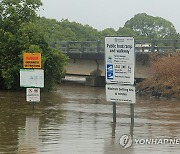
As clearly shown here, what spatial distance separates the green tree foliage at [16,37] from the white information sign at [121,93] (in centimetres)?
1883

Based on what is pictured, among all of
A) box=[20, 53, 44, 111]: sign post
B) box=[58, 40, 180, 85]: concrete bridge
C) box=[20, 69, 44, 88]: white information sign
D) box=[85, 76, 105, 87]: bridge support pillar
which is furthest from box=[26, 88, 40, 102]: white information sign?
box=[85, 76, 105, 87]: bridge support pillar

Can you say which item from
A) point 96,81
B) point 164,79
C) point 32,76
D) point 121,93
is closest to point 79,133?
point 121,93

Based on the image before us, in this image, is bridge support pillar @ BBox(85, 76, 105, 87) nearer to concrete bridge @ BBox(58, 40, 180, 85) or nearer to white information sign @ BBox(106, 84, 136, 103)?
concrete bridge @ BBox(58, 40, 180, 85)

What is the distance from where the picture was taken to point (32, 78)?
1967 centimetres

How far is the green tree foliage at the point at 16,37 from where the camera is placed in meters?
34.2

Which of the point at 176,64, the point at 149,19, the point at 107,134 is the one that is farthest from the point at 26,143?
the point at 149,19

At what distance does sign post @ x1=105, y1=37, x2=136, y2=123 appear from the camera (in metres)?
14.7

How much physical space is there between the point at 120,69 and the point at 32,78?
584cm

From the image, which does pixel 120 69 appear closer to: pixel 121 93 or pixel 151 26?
pixel 121 93

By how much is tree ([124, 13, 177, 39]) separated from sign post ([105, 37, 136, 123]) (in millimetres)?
109653

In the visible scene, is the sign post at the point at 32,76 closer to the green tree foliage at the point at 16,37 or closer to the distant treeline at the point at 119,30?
the green tree foliage at the point at 16,37

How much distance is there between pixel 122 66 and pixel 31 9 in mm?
22819

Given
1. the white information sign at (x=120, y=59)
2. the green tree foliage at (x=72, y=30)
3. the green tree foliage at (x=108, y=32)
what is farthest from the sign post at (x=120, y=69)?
the green tree foliage at (x=108, y=32)

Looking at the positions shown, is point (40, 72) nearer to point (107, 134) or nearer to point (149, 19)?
point (107, 134)
